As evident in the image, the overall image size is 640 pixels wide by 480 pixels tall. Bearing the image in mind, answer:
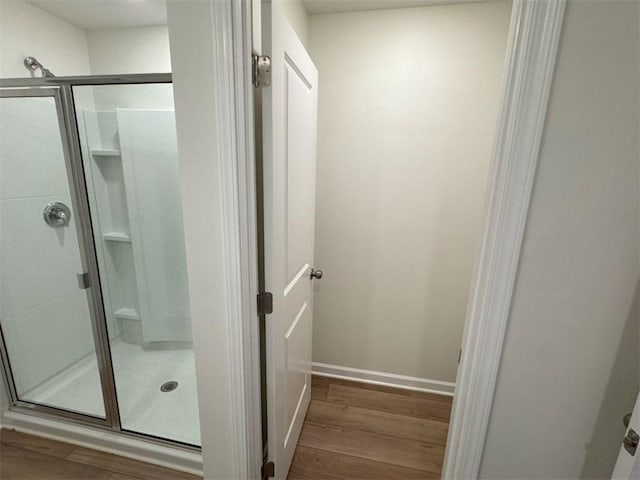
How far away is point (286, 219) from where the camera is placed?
112 centimetres

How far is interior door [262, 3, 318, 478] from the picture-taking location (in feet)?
3.02

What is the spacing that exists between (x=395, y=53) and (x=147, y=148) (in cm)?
174

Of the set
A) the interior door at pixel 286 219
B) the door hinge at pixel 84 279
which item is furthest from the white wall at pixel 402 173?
the door hinge at pixel 84 279

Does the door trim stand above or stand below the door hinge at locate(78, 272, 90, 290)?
above

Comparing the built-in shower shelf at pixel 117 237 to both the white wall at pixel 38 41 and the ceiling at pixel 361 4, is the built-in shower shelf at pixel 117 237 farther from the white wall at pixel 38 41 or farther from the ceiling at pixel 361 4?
the ceiling at pixel 361 4

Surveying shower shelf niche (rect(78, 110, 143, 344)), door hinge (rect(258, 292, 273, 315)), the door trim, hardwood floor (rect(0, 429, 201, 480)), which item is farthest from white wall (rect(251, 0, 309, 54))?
hardwood floor (rect(0, 429, 201, 480))

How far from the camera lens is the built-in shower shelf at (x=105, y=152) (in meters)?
1.93

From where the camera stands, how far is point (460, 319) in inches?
73.5

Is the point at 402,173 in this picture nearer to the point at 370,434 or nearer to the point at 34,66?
the point at 370,434

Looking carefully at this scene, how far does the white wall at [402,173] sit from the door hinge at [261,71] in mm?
963

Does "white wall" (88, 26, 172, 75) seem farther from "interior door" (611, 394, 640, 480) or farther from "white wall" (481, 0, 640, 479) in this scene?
"interior door" (611, 394, 640, 480)

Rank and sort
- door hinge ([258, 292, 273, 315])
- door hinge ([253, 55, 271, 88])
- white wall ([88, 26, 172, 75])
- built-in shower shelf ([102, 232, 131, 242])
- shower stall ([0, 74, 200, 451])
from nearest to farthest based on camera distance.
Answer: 1. door hinge ([253, 55, 271, 88])
2. door hinge ([258, 292, 273, 315])
3. shower stall ([0, 74, 200, 451])
4. white wall ([88, 26, 172, 75])
5. built-in shower shelf ([102, 232, 131, 242])

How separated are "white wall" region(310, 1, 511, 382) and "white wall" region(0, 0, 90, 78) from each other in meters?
1.62

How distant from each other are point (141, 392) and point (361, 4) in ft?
8.89
